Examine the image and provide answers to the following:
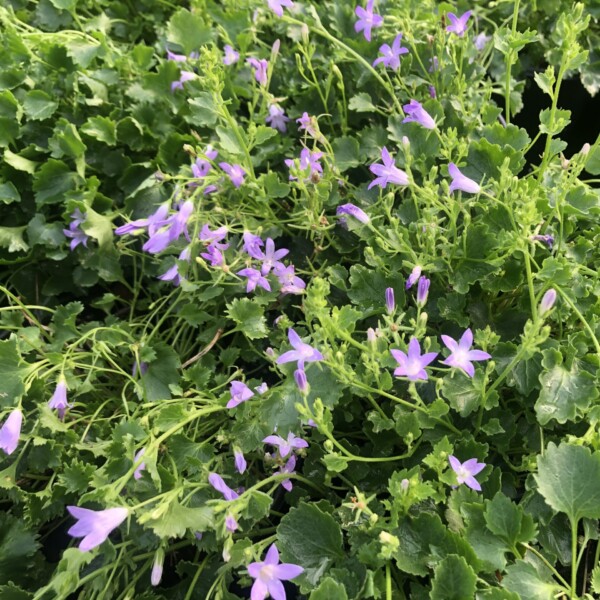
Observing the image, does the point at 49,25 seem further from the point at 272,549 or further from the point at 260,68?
the point at 272,549

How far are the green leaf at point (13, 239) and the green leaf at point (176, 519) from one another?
94 cm

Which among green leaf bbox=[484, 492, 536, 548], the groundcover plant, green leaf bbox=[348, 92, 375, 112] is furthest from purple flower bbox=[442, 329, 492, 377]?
green leaf bbox=[348, 92, 375, 112]

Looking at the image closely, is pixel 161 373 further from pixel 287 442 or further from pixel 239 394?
pixel 287 442

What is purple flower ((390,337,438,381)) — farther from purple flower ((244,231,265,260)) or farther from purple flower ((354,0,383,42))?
purple flower ((354,0,383,42))

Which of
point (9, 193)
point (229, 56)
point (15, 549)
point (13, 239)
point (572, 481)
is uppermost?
point (229, 56)

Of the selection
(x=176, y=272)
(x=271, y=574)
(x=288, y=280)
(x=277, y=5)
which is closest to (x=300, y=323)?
(x=288, y=280)

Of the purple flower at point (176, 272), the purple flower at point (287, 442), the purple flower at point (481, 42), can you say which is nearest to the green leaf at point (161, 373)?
the purple flower at point (176, 272)

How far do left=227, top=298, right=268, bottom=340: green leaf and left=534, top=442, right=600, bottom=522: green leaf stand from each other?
60cm

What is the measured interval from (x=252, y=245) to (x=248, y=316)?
157 mm

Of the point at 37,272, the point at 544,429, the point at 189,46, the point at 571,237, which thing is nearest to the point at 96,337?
the point at 37,272

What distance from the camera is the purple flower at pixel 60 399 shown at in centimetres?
122

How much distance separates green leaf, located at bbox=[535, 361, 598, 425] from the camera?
40.0 inches

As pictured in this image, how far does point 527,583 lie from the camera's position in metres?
0.90

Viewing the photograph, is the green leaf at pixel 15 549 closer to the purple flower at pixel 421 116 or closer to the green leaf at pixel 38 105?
the green leaf at pixel 38 105
